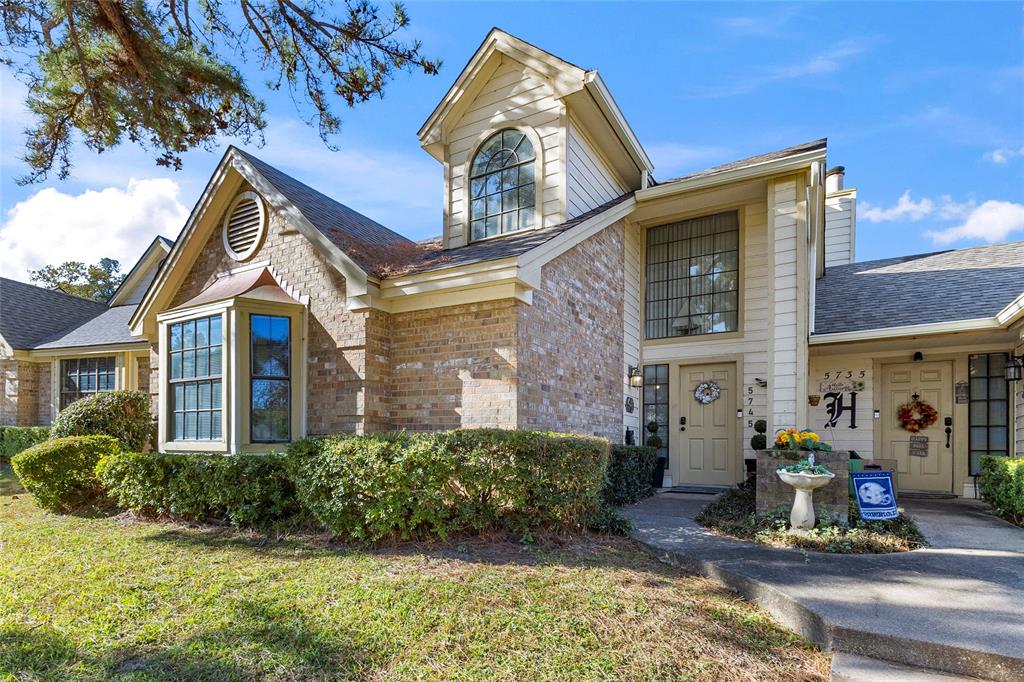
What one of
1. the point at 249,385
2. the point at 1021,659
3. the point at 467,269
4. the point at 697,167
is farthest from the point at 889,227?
the point at 249,385

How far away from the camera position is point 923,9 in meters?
7.04

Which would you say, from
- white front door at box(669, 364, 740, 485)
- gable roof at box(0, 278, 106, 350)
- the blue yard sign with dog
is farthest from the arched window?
gable roof at box(0, 278, 106, 350)

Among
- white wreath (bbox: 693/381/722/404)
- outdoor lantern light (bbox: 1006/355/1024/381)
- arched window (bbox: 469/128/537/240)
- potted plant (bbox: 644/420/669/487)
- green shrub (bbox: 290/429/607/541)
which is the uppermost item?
arched window (bbox: 469/128/537/240)

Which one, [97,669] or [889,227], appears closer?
[97,669]

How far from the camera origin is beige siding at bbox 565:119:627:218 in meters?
7.90

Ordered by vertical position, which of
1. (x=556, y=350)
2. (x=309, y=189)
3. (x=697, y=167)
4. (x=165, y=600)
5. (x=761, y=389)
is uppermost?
(x=697, y=167)

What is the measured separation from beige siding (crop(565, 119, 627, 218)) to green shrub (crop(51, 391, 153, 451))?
7.95 metres

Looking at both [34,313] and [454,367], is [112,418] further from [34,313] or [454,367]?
[34,313]

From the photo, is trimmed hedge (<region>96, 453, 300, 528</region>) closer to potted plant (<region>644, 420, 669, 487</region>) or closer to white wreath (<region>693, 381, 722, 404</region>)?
potted plant (<region>644, 420, 669, 487</region>)

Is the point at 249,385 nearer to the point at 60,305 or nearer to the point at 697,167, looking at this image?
the point at 697,167

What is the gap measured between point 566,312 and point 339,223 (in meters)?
3.78

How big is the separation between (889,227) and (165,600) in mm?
20124

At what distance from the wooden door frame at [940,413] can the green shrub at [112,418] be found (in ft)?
41.2

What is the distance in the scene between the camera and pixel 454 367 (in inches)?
261
